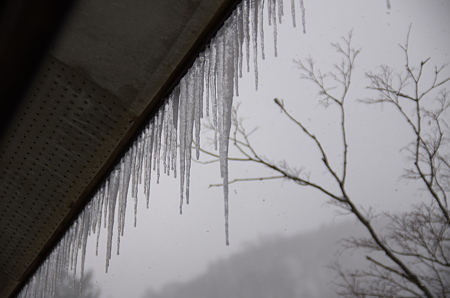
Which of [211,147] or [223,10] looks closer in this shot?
[223,10]

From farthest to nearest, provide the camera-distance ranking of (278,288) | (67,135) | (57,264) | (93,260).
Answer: (93,260) → (278,288) → (57,264) → (67,135)

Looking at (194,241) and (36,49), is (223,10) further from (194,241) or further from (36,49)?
(194,241)

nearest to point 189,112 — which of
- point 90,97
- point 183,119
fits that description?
point 183,119

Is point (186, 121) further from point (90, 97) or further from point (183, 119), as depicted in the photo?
point (90, 97)

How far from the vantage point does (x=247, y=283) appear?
2812 centimetres

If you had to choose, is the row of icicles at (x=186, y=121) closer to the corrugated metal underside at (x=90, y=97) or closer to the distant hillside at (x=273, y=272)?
the corrugated metal underside at (x=90, y=97)

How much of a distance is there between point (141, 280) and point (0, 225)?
3661 cm

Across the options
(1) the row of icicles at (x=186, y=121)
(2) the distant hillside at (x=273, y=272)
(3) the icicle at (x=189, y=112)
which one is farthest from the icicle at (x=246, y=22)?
(2) the distant hillside at (x=273, y=272)

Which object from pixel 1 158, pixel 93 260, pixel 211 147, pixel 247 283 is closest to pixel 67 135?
pixel 1 158

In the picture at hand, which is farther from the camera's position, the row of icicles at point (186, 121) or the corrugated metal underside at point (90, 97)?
the row of icicles at point (186, 121)

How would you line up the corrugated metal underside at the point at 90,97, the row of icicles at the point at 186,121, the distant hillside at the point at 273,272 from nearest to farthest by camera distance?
the corrugated metal underside at the point at 90,97 → the row of icicles at the point at 186,121 → the distant hillside at the point at 273,272

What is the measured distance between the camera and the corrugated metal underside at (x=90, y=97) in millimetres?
1059

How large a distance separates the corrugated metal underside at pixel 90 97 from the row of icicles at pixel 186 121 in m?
0.07

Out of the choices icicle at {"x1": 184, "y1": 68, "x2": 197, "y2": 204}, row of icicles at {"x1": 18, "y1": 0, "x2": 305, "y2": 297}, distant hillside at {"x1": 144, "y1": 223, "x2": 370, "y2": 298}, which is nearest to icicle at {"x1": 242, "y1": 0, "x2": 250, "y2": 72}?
row of icicles at {"x1": 18, "y1": 0, "x2": 305, "y2": 297}
